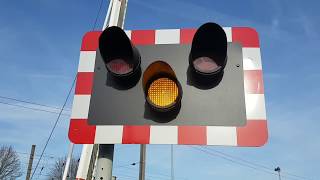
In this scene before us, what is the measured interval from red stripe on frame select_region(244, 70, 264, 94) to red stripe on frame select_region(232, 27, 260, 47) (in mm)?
234

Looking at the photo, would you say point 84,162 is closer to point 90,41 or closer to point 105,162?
point 105,162

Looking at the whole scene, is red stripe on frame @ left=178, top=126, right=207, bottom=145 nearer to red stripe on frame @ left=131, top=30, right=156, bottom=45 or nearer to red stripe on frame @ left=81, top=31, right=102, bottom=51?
red stripe on frame @ left=131, top=30, right=156, bottom=45

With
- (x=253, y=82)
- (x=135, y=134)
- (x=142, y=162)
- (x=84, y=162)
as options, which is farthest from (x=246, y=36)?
(x=142, y=162)

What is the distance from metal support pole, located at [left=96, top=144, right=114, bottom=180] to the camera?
6.53ft

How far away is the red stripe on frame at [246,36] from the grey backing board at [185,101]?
0.29 feet

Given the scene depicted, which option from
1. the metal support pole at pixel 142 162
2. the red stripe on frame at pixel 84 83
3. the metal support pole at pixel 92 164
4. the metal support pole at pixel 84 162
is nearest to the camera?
the red stripe on frame at pixel 84 83

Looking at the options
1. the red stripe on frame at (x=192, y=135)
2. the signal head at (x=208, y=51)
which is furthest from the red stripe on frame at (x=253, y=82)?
the red stripe on frame at (x=192, y=135)

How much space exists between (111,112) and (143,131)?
259mm

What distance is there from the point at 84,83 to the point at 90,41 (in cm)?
38

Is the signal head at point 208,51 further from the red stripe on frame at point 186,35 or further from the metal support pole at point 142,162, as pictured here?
the metal support pole at point 142,162

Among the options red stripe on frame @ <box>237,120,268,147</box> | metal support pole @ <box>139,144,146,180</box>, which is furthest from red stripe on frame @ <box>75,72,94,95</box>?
metal support pole @ <box>139,144,146,180</box>

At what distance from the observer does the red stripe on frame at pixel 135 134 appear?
211 centimetres

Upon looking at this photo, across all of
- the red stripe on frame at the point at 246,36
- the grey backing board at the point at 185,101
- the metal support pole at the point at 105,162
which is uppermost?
the red stripe on frame at the point at 246,36

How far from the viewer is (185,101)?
2.14 meters
